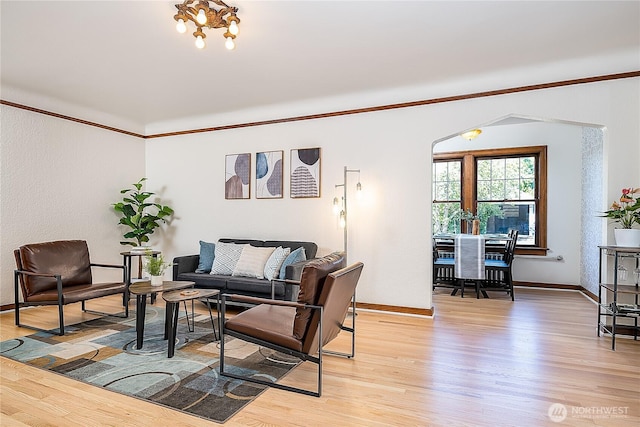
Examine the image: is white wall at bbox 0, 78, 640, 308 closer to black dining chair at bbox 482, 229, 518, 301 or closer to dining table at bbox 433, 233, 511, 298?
dining table at bbox 433, 233, 511, 298

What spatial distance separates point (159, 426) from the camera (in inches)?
83.3

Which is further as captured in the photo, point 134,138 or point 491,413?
point 134,138

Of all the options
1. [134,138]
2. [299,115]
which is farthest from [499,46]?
[134,138]

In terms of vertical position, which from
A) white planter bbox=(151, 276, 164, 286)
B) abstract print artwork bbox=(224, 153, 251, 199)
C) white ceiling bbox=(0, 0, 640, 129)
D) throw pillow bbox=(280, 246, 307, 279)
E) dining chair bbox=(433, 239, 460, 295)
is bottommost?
dining chair bbox=(433, 239, 460, 295)

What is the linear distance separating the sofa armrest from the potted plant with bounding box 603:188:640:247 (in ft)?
16.0

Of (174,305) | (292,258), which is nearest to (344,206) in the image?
(292,258)

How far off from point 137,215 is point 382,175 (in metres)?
3.86

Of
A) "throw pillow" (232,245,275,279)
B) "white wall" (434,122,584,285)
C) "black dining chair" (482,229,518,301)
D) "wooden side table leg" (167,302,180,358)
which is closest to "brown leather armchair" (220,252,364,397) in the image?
"wooden side table leg" (167,302,180,358)

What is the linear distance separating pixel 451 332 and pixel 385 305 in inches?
38.9

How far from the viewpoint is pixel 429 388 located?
2598mm

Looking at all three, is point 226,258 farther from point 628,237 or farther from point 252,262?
point 628,237

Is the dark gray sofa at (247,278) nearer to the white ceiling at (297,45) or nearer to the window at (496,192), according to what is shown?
the white ceiling at (297,45)

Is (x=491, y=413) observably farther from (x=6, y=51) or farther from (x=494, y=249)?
(x=6, y=51)

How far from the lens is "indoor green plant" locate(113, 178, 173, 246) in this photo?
225 inches
